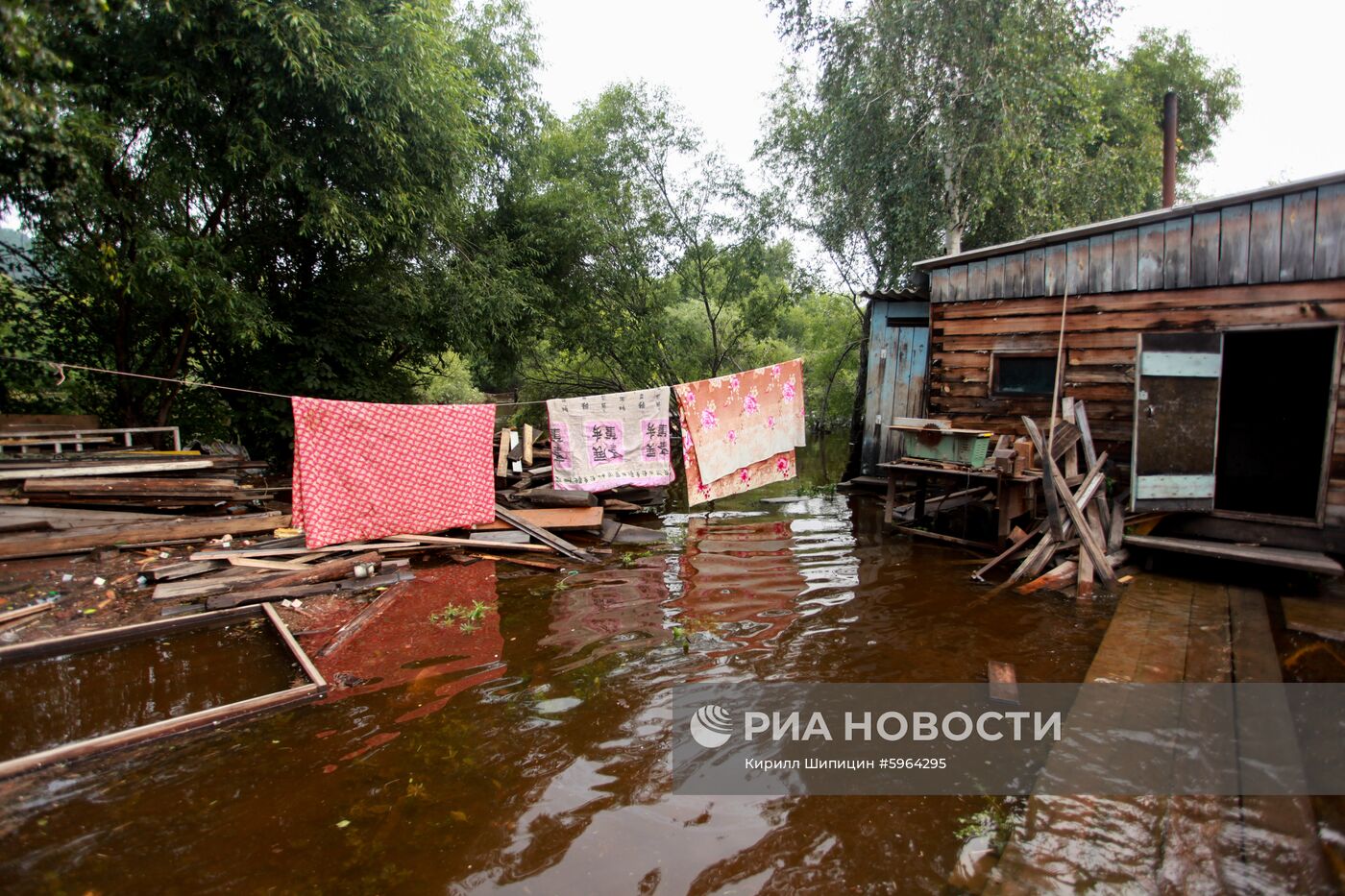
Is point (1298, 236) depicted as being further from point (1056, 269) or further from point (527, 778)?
point (527, 778)

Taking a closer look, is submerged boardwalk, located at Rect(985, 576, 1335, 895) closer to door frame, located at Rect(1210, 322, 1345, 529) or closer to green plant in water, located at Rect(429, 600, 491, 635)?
green plant in water, located at Rect(429, 600, 491, 635)

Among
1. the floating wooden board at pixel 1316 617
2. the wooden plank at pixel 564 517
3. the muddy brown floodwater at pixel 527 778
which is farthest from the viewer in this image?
the wooden plank at pixel 564 517

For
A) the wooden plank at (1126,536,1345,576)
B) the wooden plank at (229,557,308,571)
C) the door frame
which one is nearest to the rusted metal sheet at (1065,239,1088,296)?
the door frame

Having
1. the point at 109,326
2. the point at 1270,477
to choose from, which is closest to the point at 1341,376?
the point at 1270,477

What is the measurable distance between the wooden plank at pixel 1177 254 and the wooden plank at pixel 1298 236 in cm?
78

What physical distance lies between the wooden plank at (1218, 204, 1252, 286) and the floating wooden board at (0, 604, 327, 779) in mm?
9518

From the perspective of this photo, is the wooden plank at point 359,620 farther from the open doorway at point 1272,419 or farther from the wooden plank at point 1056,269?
the open doorway at point 1272,419

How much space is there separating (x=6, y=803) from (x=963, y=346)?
10.2m

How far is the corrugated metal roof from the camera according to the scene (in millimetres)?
6246

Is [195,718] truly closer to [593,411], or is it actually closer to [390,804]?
[390,804]

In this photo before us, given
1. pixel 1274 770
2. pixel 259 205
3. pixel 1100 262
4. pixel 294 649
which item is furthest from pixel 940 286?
pixel 259 205

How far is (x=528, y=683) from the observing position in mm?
4594

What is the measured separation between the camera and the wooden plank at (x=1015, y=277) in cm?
843

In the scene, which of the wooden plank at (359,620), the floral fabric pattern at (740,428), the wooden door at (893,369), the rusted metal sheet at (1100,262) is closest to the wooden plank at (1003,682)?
the floral fabric pattern at (740,428)
